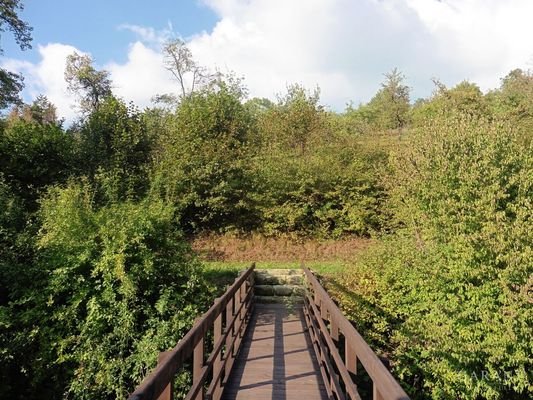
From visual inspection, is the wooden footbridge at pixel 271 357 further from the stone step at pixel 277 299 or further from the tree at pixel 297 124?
the tree at pixel 297 124

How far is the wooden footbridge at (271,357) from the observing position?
7.07ft

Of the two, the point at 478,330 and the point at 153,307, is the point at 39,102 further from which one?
the point at 478,330

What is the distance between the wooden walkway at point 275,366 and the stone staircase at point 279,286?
1.84m

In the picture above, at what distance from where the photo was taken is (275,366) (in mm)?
5020

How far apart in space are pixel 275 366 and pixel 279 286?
16.5ft

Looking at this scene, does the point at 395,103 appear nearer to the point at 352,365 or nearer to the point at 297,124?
the point at 297,124

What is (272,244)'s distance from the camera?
13.9 metres

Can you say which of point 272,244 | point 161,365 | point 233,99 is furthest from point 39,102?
point 161,365

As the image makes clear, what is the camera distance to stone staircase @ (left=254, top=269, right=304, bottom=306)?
31.2 feet

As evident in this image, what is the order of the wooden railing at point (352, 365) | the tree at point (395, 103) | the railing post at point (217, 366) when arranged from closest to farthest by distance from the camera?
1. the wooden railing at point (352, 365)
2. the railing post at point (217, 366)
3. the tree at point (395, 103)

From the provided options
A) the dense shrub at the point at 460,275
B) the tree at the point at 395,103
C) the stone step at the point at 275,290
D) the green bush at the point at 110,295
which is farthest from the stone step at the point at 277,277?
the tree at the point at 395,103

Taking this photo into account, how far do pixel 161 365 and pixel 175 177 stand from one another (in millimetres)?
12391

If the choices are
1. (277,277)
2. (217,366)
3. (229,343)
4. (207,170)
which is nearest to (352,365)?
(217,366)

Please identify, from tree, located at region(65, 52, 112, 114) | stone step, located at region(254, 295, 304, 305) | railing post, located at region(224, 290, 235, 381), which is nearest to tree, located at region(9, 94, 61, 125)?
tree, located at region(65, 52, 112, 114)
